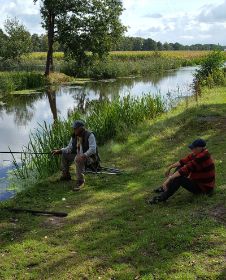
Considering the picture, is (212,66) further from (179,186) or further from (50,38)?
(179,186)

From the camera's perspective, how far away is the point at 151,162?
10180 millimetres

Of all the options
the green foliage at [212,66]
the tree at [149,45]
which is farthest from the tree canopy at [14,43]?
the tree at [149,45]

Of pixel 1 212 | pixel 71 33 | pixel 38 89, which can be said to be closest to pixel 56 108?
pixel 38 89

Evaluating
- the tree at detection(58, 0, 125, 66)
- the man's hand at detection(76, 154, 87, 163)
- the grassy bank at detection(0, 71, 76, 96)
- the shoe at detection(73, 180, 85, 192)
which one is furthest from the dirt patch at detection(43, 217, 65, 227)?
the tree at detection(58, 0, 125, 66)

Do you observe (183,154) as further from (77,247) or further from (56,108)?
(56,108)

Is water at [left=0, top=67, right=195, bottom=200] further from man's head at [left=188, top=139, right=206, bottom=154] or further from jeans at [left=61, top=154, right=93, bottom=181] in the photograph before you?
man's head at [left=188, top=139, right=206, bottom=154]

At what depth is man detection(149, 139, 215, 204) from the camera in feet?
22.1

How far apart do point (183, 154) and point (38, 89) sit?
77.1 feet

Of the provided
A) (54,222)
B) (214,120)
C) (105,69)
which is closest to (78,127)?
(54,222)

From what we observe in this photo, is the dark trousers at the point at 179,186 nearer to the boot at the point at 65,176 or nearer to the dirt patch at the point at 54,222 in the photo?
the dirt patch at the point at 54,222

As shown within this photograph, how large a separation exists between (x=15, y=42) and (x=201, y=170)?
3567 cm

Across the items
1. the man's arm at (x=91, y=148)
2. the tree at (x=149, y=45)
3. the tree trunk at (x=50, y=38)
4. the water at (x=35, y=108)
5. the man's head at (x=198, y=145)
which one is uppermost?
the tree at (x=149, y=45)

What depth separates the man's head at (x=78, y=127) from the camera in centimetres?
814

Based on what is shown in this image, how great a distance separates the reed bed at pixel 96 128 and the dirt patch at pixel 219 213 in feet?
16.0
